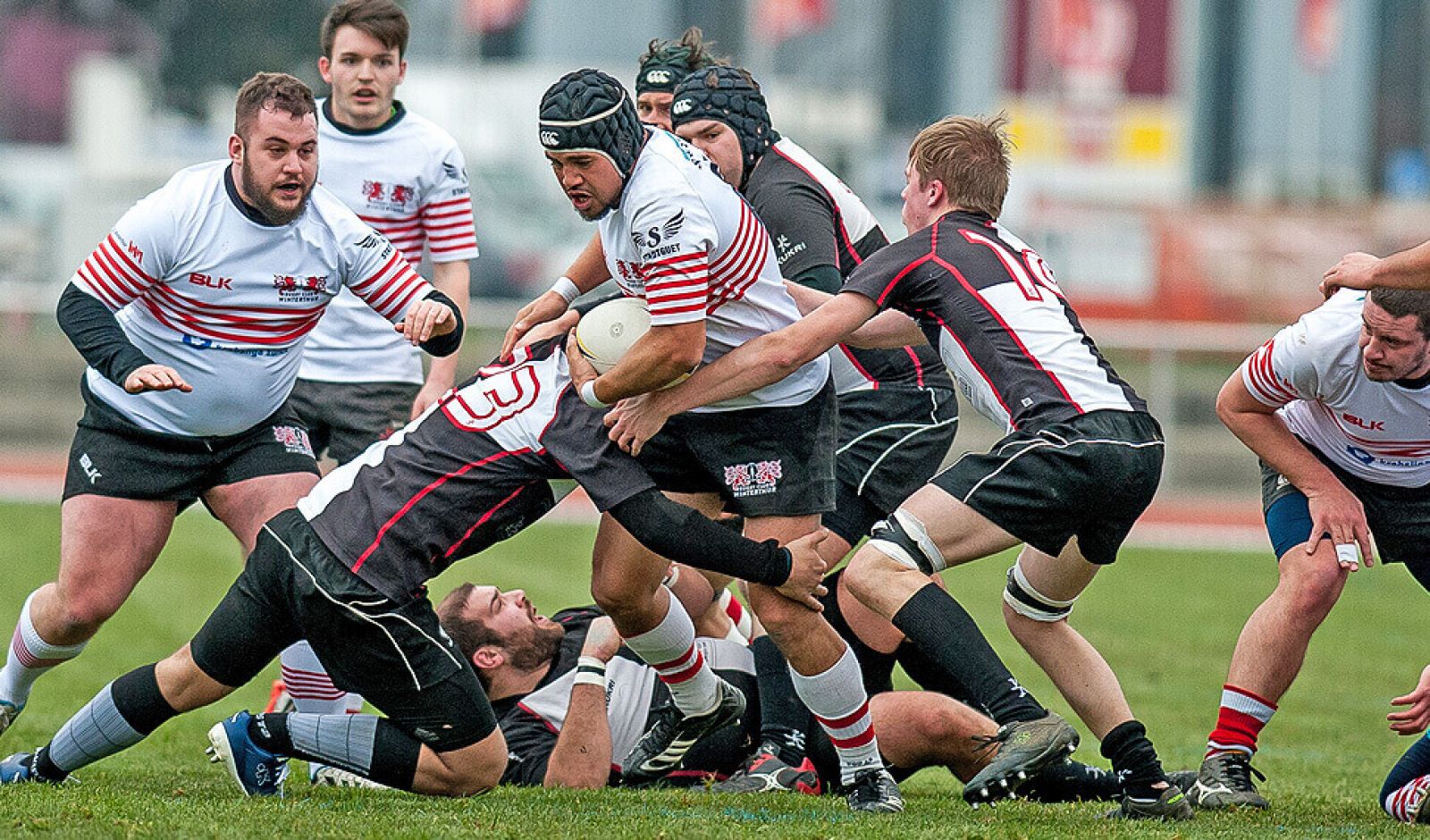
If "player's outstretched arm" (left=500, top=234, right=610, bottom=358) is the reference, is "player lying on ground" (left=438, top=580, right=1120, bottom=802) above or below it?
below

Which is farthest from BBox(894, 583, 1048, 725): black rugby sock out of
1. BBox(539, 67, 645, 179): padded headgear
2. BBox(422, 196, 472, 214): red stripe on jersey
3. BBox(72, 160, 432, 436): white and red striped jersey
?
BBox(422, 196, 472, 214): red stripe on jersey

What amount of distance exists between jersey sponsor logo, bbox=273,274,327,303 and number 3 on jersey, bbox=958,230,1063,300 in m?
2.06

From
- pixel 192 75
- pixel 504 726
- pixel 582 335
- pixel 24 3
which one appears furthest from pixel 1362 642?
pixel 24 3

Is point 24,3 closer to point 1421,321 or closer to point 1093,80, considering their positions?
point 1093,80

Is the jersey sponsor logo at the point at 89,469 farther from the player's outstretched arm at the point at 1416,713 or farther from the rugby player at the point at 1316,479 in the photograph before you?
the player's outstretched arm at the point at 1416,713

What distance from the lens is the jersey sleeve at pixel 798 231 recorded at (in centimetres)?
616

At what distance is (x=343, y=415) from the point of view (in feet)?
22.7

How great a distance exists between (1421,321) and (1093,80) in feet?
105

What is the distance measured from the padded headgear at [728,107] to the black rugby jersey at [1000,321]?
1.17 m

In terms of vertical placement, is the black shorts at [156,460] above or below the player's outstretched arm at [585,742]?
above

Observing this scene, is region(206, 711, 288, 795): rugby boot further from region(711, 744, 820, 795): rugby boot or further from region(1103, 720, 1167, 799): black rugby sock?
region(1103, 720, 1167, 799): black rugby sock

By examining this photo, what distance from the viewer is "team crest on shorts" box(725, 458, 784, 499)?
536 cm

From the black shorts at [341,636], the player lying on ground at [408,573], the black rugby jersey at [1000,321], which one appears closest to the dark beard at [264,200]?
the player lying on ground at [408,573]

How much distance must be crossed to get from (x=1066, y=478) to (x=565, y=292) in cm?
195
